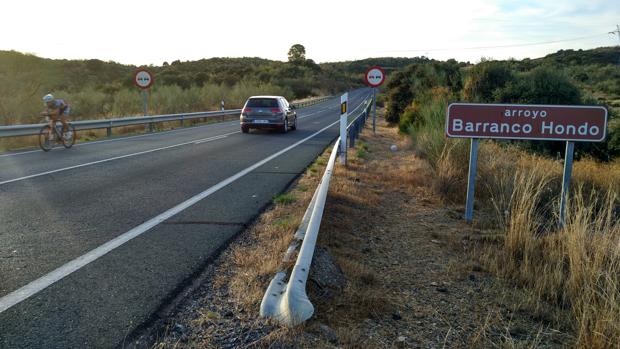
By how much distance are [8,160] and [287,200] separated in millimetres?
7865

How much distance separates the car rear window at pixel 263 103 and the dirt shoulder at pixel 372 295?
519 inches

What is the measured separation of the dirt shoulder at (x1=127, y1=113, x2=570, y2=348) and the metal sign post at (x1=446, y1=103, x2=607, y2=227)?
1.11 meters

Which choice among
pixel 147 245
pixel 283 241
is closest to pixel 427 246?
pixel 283 241

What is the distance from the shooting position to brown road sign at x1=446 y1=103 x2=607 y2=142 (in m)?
5.50

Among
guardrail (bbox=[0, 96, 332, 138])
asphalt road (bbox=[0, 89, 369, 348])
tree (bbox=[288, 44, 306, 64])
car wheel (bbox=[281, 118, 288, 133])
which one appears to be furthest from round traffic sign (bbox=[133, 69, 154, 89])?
tree (bbox=[288, 44, 306, 64])

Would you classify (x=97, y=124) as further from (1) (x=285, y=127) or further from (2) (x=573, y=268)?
(2) (x=573, y=268)

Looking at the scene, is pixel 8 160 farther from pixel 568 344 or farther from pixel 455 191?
pixel 568 344

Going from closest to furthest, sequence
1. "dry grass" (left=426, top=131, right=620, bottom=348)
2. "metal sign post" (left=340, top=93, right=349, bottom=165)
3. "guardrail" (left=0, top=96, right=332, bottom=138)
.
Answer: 1. "dry grass" (left=426, top=131, right=620, bottom=348)
2. "metal sign post" (left=340, top=93, right=349, bottom=165)
3. "guardrail" (left=0, top=96, right=332, bottom=138)

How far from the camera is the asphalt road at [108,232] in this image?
330 centimetres

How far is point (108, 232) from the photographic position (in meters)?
5.22

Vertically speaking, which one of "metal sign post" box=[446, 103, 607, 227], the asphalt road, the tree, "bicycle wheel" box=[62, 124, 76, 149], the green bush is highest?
the tree

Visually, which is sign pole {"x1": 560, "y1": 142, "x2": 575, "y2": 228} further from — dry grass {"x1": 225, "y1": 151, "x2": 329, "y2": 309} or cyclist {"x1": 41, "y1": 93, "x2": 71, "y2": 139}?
cyclist {"x1": 41, "y1": 93, "x2": 71, "y2": 139}

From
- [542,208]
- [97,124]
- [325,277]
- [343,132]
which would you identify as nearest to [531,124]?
[542,208]

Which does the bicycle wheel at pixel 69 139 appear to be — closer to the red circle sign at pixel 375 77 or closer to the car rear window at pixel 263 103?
the car rear window at pixel 263 103
